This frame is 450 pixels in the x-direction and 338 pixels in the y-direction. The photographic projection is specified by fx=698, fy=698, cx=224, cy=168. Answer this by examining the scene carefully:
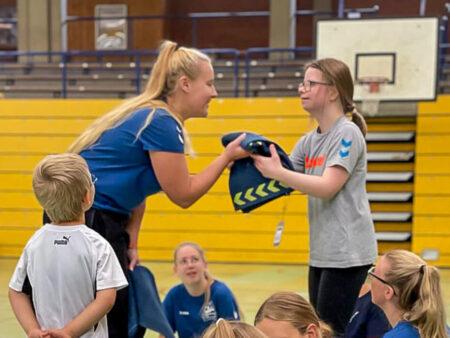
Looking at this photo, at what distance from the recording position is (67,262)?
2.12 m

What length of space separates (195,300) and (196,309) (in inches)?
2.0

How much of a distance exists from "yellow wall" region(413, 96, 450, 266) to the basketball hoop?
1.94 ft

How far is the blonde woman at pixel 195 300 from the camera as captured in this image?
3.83 metres

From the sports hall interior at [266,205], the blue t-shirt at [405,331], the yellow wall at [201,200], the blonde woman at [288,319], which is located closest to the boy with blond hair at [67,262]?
the blonde woman at [288,319]

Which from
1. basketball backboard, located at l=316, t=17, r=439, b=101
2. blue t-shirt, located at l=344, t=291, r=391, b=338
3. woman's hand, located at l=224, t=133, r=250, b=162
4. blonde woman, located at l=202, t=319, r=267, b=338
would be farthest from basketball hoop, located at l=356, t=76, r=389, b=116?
blonde woman, located at l=202, t=319, r=267, b=338

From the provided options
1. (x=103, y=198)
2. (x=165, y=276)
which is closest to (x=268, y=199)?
(x=103, y=198)

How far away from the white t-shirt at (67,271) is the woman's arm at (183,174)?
38 cm

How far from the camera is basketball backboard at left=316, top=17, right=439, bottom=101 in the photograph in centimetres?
886

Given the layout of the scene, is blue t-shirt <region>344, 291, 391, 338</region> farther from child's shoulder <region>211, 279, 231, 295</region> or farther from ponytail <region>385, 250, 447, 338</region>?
child's shoulder <region>211, 279, 231, 295</region>

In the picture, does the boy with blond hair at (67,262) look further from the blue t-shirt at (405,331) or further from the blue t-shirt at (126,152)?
the blue t-shirt at (405,331)

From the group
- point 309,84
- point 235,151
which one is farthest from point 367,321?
point 309,84

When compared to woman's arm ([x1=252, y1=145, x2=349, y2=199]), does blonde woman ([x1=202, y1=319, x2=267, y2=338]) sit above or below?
below

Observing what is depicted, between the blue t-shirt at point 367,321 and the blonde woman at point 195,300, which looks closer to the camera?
Result: the blue t-shirt at point 367,321

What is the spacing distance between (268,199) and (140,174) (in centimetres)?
52
